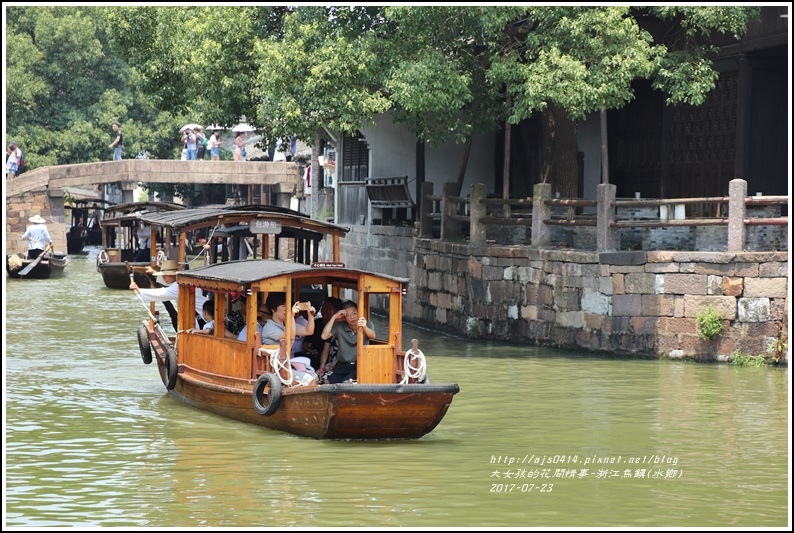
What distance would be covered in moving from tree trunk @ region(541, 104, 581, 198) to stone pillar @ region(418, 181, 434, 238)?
234 centimetres

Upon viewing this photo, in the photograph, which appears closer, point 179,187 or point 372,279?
point 372,279

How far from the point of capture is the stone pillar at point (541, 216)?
66.2 feet

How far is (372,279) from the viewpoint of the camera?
13.0 m

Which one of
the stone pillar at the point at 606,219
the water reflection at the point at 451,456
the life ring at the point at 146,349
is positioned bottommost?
the water reflection at the point at 451,456

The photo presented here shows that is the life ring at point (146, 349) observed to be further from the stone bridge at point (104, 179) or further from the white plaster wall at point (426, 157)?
the stone bridge at point (104, 179)

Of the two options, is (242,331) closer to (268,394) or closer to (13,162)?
(268,394)

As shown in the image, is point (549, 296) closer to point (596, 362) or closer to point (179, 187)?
point (596, 362)

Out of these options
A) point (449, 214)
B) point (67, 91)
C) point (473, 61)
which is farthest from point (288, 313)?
point (67, 91)

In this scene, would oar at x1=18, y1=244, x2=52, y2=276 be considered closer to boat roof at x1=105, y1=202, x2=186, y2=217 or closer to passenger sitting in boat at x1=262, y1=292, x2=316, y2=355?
boat roof at x1=105, y1=202, x2=186, y2=217

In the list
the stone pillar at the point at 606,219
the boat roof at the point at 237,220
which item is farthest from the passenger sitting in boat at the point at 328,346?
the stone pillar at the point at 606,219

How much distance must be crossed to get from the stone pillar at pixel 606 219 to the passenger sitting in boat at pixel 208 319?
6.07 metres

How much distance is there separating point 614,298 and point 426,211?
243 inches

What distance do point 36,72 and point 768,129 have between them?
33339 millimetres

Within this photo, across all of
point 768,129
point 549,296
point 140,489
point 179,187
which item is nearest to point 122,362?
point 549,296
